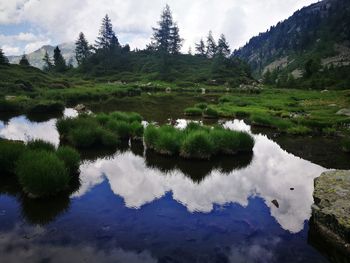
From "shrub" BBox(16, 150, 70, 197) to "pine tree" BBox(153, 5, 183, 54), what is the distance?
140m

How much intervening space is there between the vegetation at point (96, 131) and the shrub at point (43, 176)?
28.4 feet

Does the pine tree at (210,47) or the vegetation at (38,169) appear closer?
the vegetation at (38,169)

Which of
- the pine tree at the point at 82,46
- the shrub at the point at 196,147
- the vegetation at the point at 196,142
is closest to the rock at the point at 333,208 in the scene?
the shrub at the point at 196,147

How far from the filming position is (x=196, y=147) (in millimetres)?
21766

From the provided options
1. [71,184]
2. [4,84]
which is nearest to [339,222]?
[71,184]

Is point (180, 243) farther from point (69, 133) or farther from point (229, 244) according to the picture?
point (69, 133)

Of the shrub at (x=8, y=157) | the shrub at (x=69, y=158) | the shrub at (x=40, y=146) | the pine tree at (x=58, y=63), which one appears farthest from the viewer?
the pine tree at (x=58, y=63)

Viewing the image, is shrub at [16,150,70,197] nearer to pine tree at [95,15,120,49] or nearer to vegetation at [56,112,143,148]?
vegetation at [56,112,143,148]

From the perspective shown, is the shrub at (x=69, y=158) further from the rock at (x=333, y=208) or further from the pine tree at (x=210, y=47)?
the pine tree at (x=210, y=47)

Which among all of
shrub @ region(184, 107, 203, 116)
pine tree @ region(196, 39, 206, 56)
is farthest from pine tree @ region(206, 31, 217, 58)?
shrub @ region(184, 107, 203, 116)

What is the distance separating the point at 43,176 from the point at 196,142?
10490 mm

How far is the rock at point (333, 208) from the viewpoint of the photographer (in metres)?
11.2

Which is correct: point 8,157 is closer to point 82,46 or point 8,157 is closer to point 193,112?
point 193,112

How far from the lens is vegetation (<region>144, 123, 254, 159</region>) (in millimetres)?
21797
